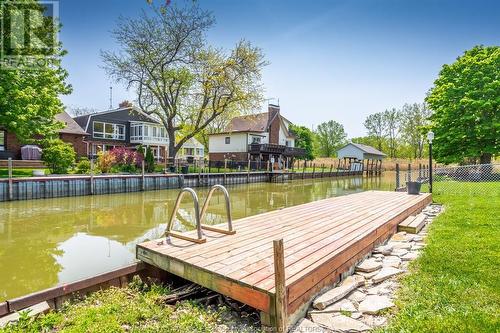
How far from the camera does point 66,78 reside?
19.6m

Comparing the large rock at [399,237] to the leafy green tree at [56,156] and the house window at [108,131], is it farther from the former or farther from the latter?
the house window at [108,131]

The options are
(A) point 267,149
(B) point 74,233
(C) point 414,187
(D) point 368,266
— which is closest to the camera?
(D) point 368,266

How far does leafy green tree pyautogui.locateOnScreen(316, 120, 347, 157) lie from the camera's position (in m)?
69.1

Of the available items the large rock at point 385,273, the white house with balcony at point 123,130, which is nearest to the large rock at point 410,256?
the large rock at point 385,273

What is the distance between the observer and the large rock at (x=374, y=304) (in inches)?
124

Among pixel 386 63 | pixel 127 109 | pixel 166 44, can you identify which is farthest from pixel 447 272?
pixel 127 109

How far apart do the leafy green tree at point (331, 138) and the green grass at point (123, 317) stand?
6831cm

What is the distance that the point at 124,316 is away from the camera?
10.2ft

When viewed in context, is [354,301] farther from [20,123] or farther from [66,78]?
[66,78]

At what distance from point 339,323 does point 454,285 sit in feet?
5.09

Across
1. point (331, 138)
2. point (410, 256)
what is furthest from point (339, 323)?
point (331, 138)

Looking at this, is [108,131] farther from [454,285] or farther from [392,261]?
[454,285]

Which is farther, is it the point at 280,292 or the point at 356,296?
the point at 356,296

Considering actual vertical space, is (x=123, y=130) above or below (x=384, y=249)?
above
